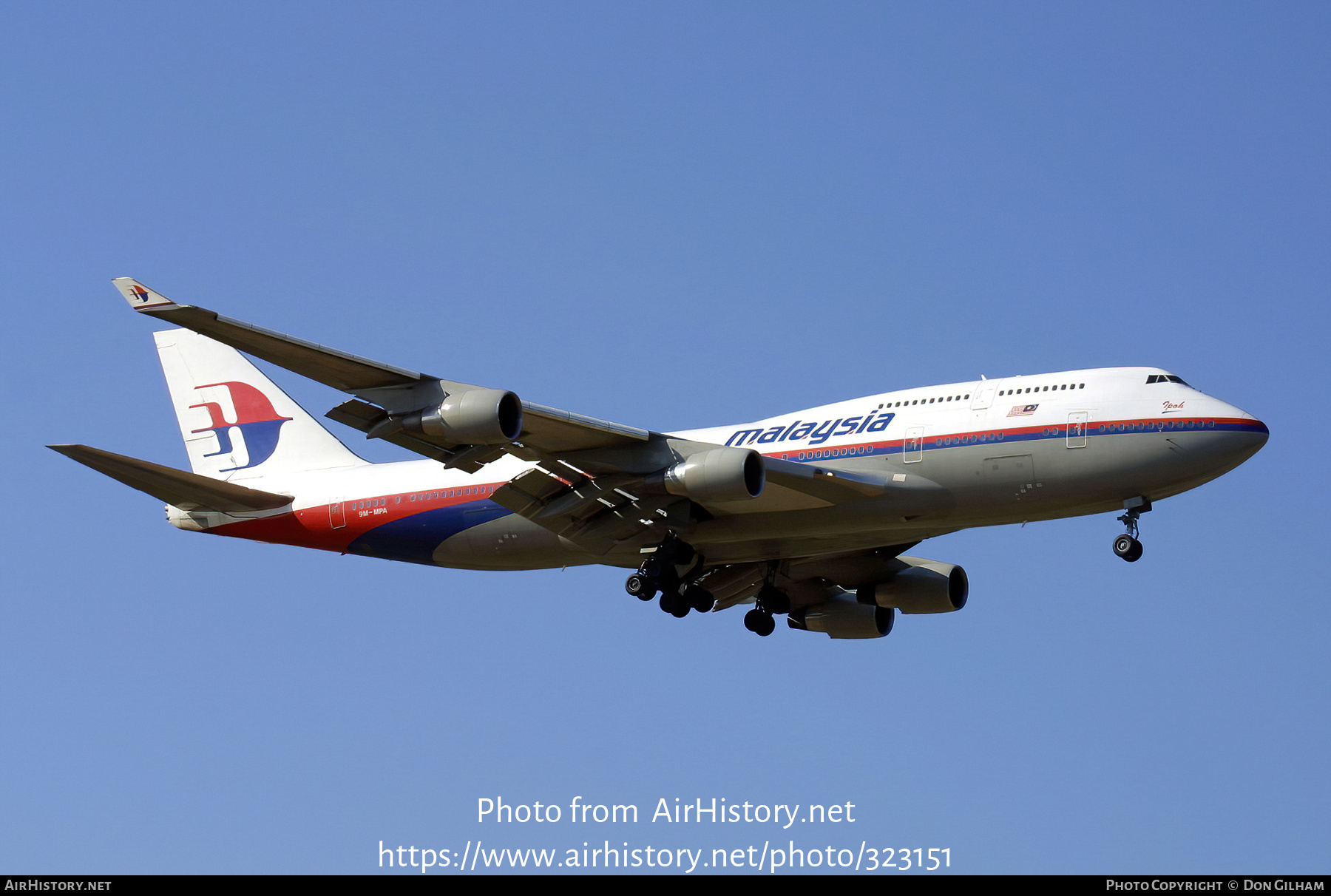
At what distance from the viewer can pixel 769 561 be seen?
3897 centimetres

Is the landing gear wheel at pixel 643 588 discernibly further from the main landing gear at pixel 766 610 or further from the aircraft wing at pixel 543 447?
the main landing gear at pixel 766 610

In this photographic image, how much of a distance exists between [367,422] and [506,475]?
19.9ft

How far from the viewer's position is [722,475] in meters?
32.3

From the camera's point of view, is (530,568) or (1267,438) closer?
(1267,438)

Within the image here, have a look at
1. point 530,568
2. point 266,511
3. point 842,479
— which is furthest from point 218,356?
point 842,479

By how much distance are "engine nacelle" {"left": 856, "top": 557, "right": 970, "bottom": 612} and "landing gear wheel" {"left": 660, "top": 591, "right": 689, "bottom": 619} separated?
6280mm

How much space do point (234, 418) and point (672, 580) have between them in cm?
1577

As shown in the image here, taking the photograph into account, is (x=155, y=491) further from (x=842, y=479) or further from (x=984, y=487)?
(x=984, y=487)

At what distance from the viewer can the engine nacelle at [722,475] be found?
32281mm

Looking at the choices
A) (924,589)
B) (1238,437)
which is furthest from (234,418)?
(1238,437)

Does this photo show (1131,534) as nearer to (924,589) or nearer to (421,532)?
(924,589)

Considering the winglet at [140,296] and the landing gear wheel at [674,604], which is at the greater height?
the winglet at [140,296]

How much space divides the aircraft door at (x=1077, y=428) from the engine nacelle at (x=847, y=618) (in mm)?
10548

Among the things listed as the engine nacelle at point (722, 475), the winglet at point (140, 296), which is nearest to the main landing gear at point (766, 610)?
the engine nacelle at point (722, 475)
